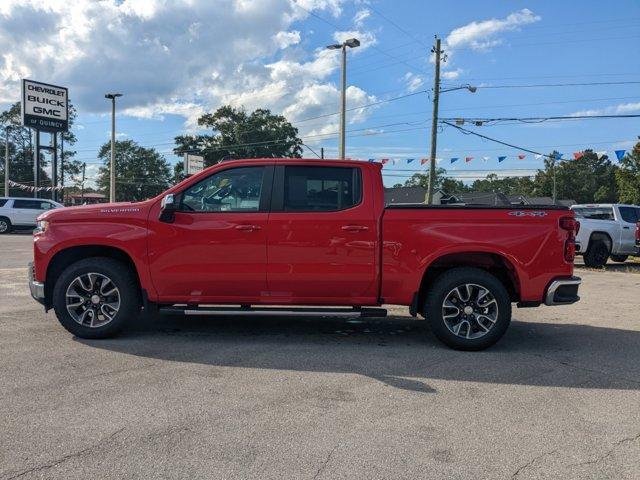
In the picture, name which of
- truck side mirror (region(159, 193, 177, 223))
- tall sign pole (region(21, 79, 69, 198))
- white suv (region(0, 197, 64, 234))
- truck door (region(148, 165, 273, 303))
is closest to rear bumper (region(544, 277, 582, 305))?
truck door (region(148, 165, 273, 303))

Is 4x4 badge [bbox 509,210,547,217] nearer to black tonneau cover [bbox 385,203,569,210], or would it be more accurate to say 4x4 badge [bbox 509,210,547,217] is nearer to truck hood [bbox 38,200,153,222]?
black tonneau cover [bbox 385,203,569,210]

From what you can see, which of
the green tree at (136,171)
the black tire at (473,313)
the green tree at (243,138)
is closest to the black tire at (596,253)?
the black tire at (473,313)

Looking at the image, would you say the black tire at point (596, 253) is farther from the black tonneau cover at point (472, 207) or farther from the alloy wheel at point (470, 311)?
the alloy wheel at point (470, 311)

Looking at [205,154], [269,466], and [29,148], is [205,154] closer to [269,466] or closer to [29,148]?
[29,148]

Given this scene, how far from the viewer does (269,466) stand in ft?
10.4

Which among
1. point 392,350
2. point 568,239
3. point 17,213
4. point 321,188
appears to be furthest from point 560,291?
point 17,213

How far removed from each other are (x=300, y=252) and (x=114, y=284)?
2005 mm

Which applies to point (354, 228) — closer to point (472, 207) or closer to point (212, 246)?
point (472, 207)

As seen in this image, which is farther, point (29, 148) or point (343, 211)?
point (29, 148)

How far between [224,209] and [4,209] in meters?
24.9

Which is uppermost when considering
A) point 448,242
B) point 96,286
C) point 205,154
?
point 205,154

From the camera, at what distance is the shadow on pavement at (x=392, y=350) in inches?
196

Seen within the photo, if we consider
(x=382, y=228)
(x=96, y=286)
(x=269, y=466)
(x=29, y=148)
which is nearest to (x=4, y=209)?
(x=96, y=286)

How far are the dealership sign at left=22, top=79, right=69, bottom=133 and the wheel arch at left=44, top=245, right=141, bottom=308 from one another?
37.7m
